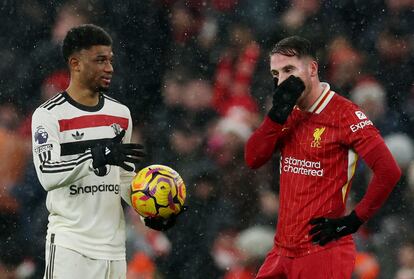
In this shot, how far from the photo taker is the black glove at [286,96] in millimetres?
3812

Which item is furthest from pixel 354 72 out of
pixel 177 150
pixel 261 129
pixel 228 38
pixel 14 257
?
pixel 14 257

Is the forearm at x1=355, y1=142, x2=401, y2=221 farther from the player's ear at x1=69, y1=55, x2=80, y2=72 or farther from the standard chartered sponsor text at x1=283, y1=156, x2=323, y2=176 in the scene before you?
the player's ear at x1=69, y1=55, x2=80, y2=72

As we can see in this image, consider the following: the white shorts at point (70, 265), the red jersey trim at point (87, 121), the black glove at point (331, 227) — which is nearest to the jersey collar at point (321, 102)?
the black glove at point (331, 227)

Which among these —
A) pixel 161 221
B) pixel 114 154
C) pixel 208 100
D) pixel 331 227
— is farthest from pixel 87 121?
pixel 208 100

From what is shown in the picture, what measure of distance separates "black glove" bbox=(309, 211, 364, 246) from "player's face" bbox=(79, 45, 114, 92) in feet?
3.90

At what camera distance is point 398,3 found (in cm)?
604

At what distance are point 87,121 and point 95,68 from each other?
26 cm

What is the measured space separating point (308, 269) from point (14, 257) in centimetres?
295

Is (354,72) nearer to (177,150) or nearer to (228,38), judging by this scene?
(228,38)

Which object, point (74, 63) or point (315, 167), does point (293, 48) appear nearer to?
point (315, 167)

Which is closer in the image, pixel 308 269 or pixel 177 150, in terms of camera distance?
pixel 308 269

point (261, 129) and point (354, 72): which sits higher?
point (354, 72)

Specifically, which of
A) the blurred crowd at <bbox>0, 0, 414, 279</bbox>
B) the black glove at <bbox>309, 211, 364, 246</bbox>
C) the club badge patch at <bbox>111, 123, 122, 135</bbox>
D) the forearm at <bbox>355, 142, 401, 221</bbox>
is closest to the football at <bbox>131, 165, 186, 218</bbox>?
the club badge patch at <bbox>111, 123, 122, 135</bbox>

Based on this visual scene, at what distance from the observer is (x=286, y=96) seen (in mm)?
3812
